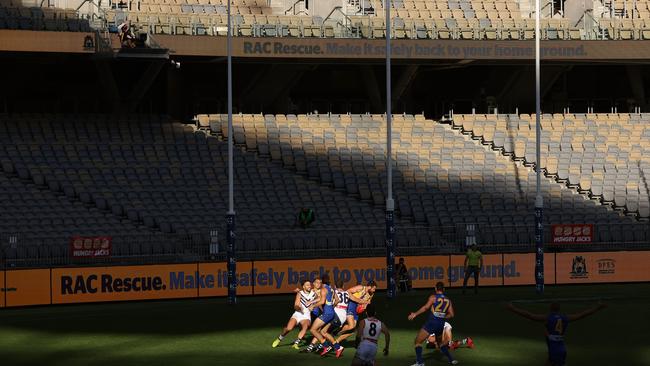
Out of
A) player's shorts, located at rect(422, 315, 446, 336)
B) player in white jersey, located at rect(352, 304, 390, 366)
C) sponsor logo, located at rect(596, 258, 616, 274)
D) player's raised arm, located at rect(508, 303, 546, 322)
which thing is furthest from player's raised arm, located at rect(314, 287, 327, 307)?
sponsor logo, located at rect(596, 258, 616, 274)

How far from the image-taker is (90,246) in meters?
43.6

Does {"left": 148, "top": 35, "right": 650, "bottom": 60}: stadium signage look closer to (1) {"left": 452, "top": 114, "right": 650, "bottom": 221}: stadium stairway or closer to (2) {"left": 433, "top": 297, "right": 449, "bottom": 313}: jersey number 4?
(1) {"left": 452, "top": 114, "right": 650, "bottom": 221}: stadium stairway

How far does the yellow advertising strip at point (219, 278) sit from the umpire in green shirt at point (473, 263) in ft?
24.4

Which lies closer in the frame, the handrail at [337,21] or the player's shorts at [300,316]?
the player's shorts at [300,316]

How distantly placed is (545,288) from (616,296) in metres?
3.83

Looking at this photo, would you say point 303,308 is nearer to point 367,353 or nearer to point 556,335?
point 367,353

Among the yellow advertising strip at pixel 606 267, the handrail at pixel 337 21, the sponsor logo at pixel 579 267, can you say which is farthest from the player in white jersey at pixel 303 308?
the handrail at pixel 337 21

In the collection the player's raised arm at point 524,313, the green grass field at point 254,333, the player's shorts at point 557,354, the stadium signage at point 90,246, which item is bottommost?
the green grass field at point 254,333

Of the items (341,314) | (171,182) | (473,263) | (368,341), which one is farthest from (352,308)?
(171,182)

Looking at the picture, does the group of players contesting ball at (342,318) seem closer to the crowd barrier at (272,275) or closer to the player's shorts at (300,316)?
the player's shorts at (300,316)

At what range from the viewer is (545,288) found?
4628cm

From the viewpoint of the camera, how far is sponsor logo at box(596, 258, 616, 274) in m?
47.8

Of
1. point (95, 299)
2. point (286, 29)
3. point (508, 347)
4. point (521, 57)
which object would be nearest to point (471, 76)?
point (521, 57)

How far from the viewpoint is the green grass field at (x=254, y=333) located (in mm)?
29016
